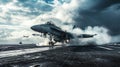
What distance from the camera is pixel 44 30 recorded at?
7262 cm

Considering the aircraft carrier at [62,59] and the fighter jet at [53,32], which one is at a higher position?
the fighter jet at [53,32]

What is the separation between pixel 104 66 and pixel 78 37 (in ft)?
232

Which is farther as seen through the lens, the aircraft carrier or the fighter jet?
the fighter jet

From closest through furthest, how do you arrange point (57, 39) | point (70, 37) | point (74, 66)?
point (74, 66) < point (57, 39) < point (70, 37)

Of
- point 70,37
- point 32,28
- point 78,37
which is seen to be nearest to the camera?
point 32,28

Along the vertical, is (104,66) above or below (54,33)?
below

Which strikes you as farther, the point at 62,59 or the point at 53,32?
the point at 53,32

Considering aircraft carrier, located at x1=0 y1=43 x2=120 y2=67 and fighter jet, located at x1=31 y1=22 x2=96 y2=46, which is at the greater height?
fighter jet, located at x1=31 y1=22 x2=96 y2=46

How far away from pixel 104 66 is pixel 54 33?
176ft

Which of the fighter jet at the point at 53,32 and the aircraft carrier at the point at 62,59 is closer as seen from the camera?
the aircraft carrier at the point at 62,59

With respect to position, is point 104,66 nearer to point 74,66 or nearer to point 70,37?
point 74,66

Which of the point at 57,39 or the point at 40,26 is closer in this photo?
the point at 40,26

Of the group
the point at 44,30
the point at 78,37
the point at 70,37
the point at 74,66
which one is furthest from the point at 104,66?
the point at 78,37

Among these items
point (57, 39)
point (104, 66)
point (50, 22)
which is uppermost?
point (50, 22)
